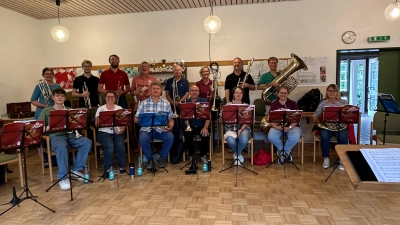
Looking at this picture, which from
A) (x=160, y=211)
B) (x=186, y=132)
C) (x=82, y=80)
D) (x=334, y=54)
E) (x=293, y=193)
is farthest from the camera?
(x=334, y=54)

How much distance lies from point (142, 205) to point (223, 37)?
4.20 m

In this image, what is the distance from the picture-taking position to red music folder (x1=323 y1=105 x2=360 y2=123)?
12.1ft

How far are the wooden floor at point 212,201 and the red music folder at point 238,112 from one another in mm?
828

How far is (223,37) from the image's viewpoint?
5.95 metres

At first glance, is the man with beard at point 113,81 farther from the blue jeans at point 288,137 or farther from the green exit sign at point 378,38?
the green exit sign at point 378,38

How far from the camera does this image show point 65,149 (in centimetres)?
362

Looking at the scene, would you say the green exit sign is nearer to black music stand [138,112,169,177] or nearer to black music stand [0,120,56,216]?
black music stand [138,112,169,177]

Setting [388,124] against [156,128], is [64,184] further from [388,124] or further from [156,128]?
[388,124]

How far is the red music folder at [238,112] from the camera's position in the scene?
3.59 m

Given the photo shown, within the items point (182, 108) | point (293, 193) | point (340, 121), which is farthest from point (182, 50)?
point (293, 193)

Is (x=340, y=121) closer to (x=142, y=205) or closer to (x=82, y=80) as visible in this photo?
(x=142, y=205)

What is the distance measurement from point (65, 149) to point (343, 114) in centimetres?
387

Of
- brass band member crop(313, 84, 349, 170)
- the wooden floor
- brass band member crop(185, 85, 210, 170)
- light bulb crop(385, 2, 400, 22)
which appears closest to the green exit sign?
light bulb crop(385, 2, 400, 22)

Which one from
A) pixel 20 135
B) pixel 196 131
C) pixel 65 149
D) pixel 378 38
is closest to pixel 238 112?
pixel 196 131
